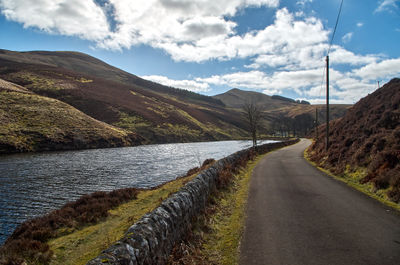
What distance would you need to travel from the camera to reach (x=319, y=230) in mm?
7926

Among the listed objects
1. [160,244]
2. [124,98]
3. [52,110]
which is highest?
[124,98]

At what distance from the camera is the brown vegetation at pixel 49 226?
7988mm

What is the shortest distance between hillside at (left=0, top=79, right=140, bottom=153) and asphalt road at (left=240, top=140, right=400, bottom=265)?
4564cm

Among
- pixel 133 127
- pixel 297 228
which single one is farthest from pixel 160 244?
pixel 133 127

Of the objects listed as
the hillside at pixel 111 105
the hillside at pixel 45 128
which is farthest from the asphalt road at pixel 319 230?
the hillside at pixel 111 105

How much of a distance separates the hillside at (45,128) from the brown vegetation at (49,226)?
115 feet

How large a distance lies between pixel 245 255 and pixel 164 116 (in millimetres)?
99670

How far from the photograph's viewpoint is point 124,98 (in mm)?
107188

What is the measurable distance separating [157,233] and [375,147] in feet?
55.0

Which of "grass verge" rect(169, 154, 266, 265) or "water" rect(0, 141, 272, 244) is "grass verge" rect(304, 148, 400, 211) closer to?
"grass verge" rect(169, 154, 266, 265)

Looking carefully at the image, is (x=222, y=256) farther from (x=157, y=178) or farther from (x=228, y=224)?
(x=157, y=178)

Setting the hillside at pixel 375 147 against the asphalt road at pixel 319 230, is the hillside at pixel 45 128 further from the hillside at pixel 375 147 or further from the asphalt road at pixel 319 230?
the hillside at pixel 375 147

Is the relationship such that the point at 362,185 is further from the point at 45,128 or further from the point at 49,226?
the point at 45,128

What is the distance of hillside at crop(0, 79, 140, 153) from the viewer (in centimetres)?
4394
